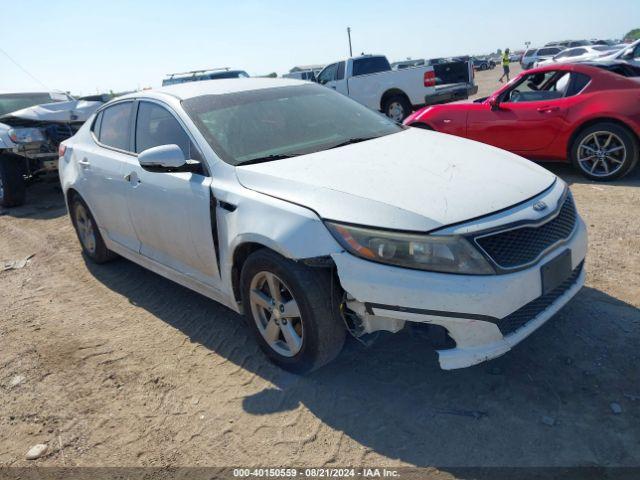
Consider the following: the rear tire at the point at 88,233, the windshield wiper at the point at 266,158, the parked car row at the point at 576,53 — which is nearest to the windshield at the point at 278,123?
the windshield wiper at the point at 266,158

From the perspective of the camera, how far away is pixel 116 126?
4469 mm

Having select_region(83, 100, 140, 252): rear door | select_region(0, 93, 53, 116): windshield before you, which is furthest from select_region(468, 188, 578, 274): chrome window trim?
select_region(0, 93, 53, 116): windshield

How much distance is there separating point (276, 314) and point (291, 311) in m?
0.15

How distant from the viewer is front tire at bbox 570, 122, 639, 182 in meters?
6.23

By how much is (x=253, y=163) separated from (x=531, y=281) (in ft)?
5.59

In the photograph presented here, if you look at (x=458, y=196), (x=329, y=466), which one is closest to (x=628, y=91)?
(x=458, y=196)

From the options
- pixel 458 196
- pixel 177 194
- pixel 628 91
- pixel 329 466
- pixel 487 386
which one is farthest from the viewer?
pixel 628 91

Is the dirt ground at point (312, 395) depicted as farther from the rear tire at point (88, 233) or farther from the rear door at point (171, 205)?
the rear tire at point (88, 233)

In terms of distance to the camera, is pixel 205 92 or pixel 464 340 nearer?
pixel 464 340

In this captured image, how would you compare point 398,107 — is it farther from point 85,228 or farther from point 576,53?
point 576,53

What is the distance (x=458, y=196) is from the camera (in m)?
2.64

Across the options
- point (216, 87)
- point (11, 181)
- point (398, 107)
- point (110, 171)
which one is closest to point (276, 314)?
point (216, 87)

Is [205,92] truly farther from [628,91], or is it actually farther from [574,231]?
[628,91]

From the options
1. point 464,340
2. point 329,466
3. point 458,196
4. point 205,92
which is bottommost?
point 329,466
